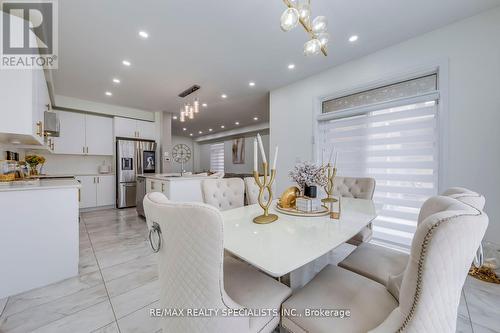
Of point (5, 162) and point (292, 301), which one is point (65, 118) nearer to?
point (5, 162)

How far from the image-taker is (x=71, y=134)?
13.9 feet

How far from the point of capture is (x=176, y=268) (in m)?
0.65

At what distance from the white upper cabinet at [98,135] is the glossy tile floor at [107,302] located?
332 centimetres

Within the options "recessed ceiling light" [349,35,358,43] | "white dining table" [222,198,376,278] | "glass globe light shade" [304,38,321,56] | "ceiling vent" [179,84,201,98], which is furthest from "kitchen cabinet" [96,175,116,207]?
"recessed ceiling light" [349,35,358,43]

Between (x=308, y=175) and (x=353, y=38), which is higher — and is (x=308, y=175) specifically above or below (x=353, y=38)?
below

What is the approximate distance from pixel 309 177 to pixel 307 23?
1.01 m

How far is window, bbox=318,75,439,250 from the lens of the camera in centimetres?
227

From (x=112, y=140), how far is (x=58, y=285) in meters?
4.00

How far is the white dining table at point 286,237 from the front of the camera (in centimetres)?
67

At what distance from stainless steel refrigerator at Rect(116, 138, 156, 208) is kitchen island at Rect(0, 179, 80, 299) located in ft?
10.1

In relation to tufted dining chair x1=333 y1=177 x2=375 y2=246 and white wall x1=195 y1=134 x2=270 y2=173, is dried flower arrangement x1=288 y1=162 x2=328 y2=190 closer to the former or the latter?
tufted dining chair x1=333 y1=177 x2=375 y2=246

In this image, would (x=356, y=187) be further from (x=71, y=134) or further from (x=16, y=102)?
(x=71, y=134)

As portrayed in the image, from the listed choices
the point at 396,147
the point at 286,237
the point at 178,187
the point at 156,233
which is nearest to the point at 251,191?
the point at 286,237

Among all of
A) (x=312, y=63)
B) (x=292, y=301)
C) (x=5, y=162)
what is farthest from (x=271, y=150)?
(x=5, y=162)
